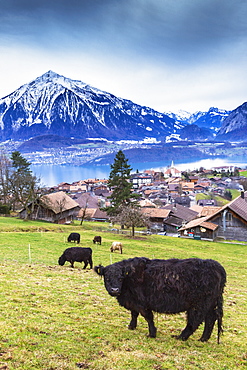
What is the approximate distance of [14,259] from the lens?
17.9 meters

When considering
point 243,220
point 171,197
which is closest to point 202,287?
point 243,220

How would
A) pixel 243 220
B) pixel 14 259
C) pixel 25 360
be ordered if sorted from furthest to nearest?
pixel 243 220 → pixel 14 259 → pixel 25 360

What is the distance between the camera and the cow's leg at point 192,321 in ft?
25.0

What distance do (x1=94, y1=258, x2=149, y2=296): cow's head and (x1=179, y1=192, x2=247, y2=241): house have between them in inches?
1843

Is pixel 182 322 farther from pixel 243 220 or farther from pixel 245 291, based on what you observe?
pixel 243 220

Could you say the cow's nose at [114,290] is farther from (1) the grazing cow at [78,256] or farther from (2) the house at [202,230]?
(2) the house at [202,230]

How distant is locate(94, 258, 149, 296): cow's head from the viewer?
774cm

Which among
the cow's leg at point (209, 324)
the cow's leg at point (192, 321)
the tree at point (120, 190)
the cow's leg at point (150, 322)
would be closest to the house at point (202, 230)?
the tree at point (120, 190)

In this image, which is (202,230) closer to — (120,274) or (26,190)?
(26,190)

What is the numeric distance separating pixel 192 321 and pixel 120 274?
2298 mm

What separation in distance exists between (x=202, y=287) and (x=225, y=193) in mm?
129822

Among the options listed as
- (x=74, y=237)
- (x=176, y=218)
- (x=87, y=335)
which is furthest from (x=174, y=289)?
(x=176, y=218)

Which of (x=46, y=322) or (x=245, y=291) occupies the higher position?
(x=46, y=322)

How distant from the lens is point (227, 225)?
53.4 meters
